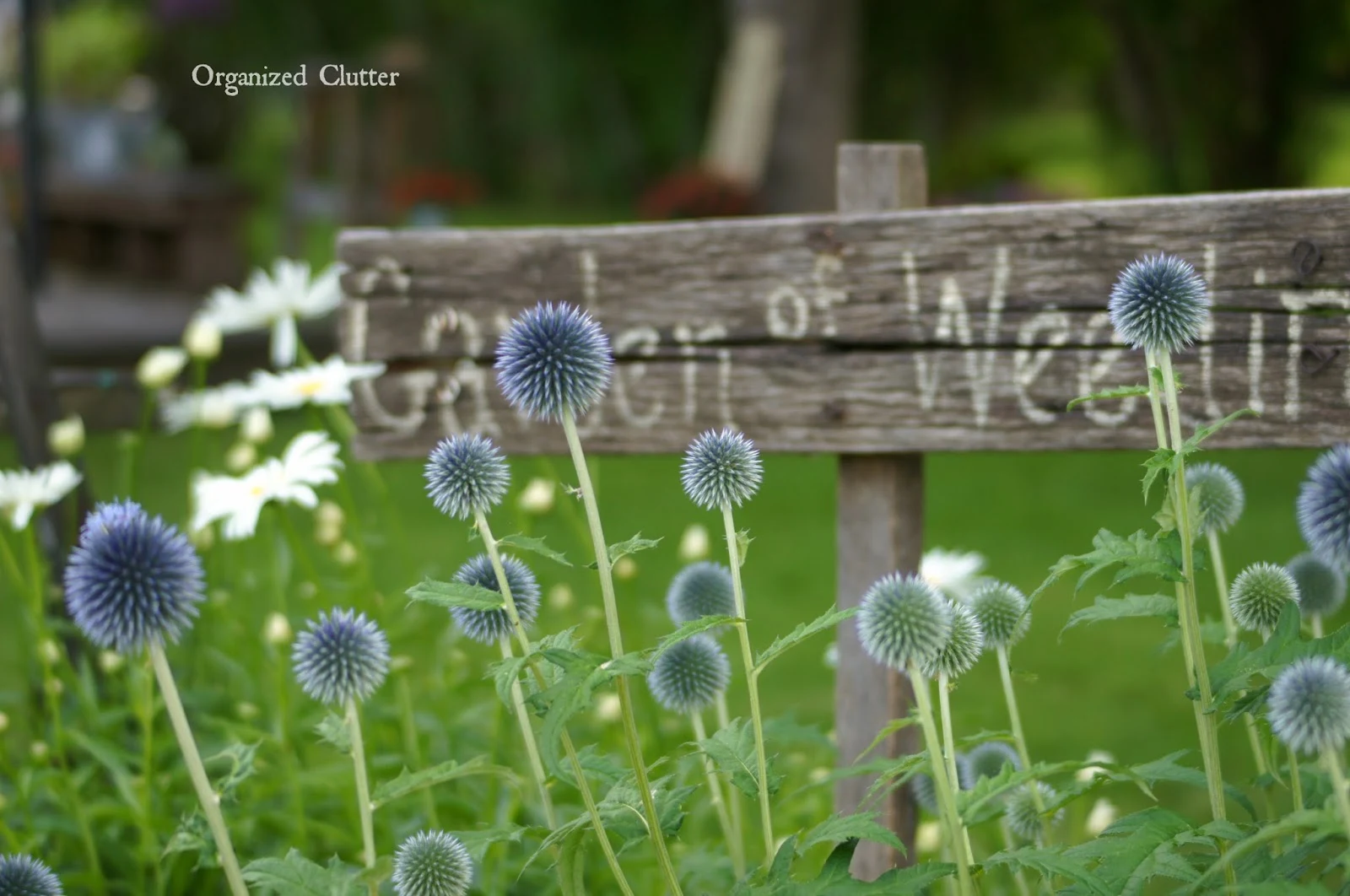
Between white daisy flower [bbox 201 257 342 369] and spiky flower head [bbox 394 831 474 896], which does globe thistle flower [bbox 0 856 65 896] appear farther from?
white daisy flower [bbox 201 257 342 369]

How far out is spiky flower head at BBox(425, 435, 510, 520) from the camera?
1197 mm

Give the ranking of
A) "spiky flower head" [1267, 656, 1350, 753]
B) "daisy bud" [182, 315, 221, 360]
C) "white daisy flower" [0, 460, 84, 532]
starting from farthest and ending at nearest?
"daisy bud" [182, 315, 221, 360], "white daisy flower" [0, 460, 84, 532], "spiky flower head" [1267, 656, 1350, 753]

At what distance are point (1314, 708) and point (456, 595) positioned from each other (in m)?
0.65

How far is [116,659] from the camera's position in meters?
2.08

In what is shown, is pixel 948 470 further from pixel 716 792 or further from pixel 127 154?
pixel 127 154

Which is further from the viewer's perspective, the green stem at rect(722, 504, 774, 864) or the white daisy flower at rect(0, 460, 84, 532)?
the white daisy flower at rect(0, 460, 84, 532)

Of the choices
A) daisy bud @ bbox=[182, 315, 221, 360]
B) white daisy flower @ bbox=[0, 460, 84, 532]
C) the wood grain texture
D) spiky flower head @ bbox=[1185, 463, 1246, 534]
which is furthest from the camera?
daisy bud @ bbox=[182, 315, 221, 360]

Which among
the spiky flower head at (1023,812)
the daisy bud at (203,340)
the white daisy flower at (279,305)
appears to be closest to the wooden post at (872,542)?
the spiky flower head at (1023,812)

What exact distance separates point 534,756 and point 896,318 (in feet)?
2.44

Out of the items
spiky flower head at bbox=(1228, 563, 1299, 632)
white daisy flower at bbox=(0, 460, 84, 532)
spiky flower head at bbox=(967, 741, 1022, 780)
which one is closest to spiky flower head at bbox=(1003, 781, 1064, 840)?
spiky flower head at bbox=(967, 741, 1022, 780)

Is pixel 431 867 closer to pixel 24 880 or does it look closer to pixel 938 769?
pixel 24 880

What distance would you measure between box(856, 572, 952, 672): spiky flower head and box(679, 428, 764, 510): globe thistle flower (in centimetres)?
15

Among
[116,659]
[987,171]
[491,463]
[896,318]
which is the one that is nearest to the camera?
[491,463]

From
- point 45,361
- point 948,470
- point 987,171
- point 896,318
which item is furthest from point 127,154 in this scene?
point 896,318
